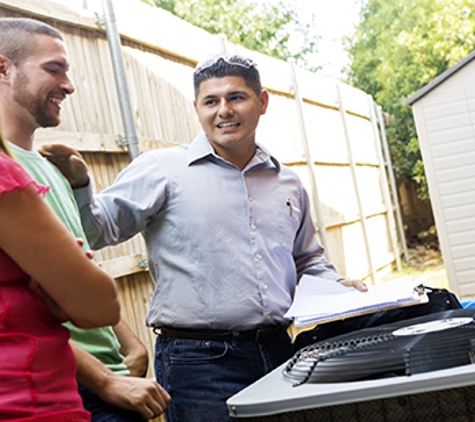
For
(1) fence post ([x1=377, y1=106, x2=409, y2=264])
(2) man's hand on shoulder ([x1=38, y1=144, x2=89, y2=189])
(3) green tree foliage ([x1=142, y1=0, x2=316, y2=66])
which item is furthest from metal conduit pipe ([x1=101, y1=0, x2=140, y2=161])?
(3) green tree foliage ([x1=142, y1=0, x2=316, y2=66])

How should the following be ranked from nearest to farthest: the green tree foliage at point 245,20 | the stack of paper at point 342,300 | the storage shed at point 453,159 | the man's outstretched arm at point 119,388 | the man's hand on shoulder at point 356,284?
the man's outstretched arm at point 119,388 < the stack of paper at point 342,300 < the man's hand on shoulder at point 356,284 < the storage shed at point 453,159 < the green tree foliage at point 245,20

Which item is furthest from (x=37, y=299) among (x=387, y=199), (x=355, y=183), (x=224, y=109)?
(x=387, y=199)

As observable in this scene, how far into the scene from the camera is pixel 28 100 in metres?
1.94

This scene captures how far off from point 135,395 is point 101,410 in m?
0.09

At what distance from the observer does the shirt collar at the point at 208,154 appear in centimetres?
274

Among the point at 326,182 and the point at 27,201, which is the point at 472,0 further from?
the point at 27,201

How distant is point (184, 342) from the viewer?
100 inches

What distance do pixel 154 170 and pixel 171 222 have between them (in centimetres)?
19

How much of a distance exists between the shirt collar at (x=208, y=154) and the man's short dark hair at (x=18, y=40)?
0.87 metres

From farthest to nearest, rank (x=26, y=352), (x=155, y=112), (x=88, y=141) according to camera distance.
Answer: (x=155, y=112), (x=88, y=141), (x=26, y=352)

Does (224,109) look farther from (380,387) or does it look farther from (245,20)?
(245,20)

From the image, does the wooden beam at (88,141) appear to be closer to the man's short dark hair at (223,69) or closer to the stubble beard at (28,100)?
the man's short dark hair at (223,69)

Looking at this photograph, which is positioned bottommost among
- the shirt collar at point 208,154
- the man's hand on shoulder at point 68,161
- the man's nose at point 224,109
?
the man's hand on shoulder at point 68,161

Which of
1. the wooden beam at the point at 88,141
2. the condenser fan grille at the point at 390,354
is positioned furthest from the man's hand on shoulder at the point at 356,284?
the wooden beam at the point at 88,141
